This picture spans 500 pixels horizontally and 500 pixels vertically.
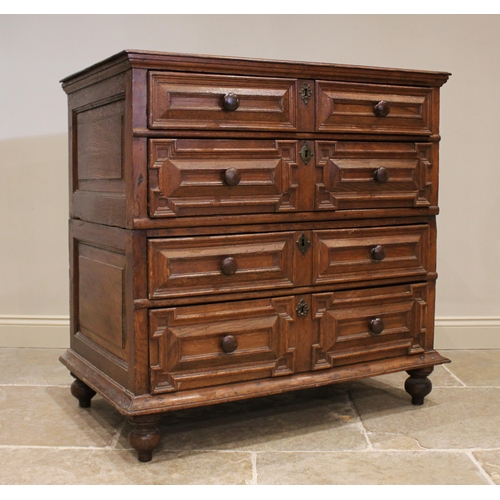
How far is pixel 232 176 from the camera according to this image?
2.10 meters

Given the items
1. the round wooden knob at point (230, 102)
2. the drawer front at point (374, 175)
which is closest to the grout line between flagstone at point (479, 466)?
the drawer front at point (374, 175)

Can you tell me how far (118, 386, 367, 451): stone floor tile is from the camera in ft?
7.26

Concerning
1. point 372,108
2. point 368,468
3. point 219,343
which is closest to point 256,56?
point 372,108

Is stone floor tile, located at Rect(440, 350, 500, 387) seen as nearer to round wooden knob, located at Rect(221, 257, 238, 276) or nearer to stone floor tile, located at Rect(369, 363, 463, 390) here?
stone floor tile, located at Rect(369, 363, 463, 390)

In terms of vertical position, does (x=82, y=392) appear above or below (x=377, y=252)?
below

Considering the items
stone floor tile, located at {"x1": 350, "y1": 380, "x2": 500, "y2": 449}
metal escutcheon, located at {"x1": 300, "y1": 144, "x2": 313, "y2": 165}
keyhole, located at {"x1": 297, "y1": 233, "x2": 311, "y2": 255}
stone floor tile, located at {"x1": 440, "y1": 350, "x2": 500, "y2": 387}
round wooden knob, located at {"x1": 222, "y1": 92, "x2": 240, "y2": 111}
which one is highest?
round wooden knob, located at {"x1": 222, "y1": 92, "x2": 240, "y2": 111}

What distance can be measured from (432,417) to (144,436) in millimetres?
1011

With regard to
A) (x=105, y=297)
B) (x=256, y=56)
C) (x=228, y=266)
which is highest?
(x=256, y=56)

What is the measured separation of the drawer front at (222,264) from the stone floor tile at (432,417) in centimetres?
59

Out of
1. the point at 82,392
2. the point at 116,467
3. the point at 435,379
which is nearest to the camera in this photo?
the point at 116,467

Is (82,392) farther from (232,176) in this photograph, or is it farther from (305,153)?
(305,153)

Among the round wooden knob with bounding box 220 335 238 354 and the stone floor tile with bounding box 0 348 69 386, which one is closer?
the round wooden knob with bounding box 220 335 238 354

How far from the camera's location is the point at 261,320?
2209 millimetres


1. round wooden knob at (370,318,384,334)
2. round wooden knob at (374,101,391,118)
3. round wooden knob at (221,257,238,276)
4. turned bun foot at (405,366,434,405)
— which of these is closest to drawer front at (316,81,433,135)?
round wooden knob at (374,101,391,118)
